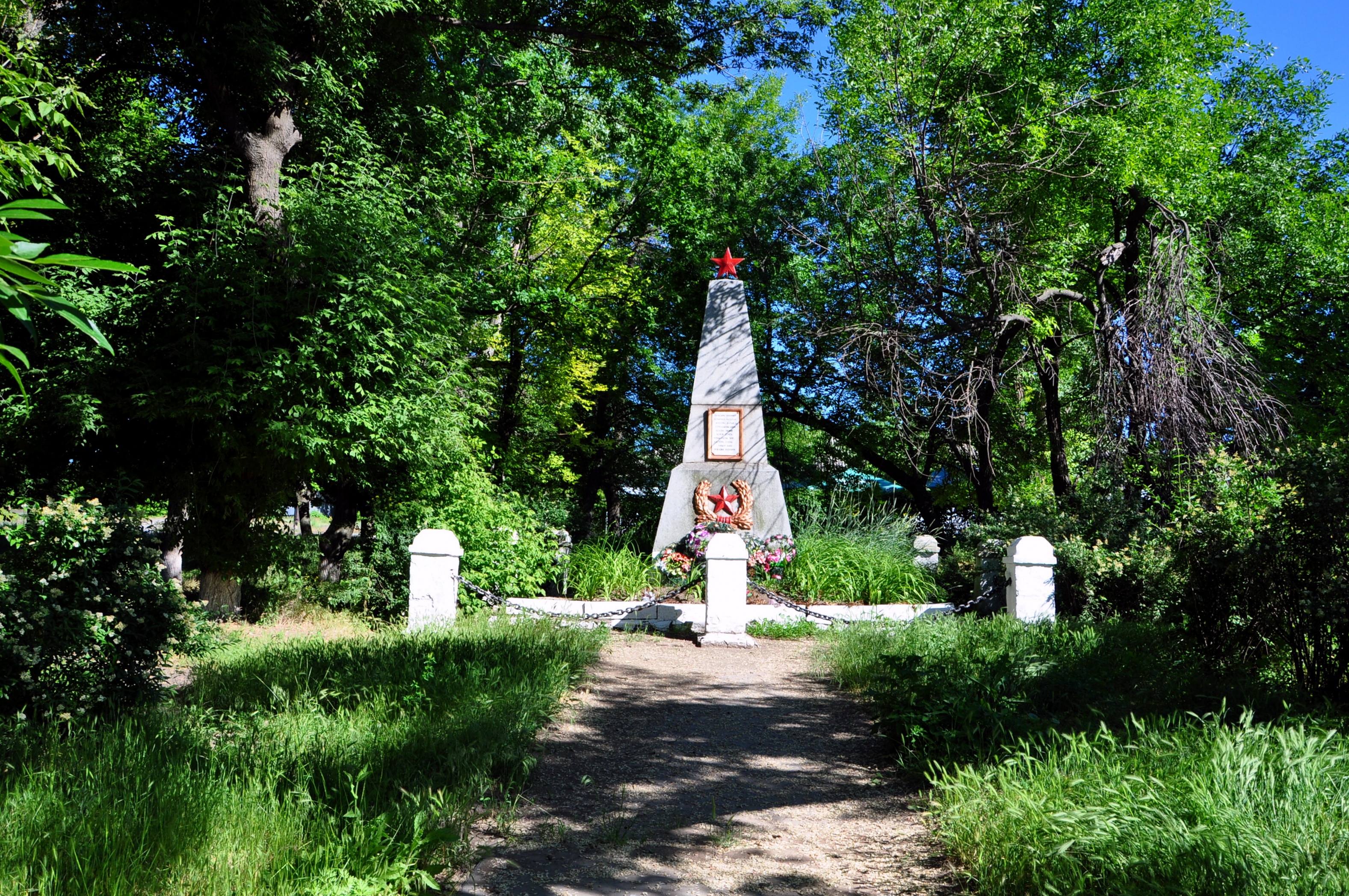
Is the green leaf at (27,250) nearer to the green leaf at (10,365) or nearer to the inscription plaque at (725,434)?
the green leaf at (10,365)

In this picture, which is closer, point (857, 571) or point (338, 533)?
point (857, 571)

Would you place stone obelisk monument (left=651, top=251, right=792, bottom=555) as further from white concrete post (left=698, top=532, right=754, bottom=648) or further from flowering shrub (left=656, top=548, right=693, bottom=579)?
white concrete post (left=698, top=532, right=754, bottom=648)

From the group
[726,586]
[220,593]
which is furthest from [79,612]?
[220,593]

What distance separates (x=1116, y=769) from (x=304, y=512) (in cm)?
1587

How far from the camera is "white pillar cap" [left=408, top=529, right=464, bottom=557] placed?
9.87 meters

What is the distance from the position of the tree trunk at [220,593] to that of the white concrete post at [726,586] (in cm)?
586

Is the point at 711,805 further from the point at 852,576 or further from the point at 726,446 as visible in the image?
the point at 726,446

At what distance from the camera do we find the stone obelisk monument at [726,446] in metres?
13.9

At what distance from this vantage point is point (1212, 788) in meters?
3.74

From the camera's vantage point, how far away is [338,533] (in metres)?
14.6

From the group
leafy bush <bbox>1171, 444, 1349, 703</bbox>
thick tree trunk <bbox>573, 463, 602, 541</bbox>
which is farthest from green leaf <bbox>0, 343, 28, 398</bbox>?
thick tree trunk <bbox>573, 463, 602, 541</bbox>

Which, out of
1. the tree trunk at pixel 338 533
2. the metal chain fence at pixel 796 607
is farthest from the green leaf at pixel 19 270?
the tree trunk at pixel 338 533

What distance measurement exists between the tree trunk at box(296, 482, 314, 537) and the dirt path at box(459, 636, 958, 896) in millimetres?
8773

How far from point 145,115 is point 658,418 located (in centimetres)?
1184
